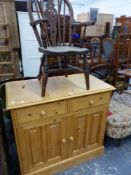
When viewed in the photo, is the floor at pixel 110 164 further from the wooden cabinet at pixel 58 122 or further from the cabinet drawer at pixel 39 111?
the cabinet drawer at pixel 39 111

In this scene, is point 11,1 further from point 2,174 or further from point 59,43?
point 2,174

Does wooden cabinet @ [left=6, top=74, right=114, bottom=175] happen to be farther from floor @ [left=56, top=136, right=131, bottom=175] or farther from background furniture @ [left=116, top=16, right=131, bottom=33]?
background furniture @ [left=116, top=16, right=131, bottom=33]

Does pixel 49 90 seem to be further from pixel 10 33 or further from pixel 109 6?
pixel 109 6

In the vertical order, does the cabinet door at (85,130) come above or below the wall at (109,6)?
below

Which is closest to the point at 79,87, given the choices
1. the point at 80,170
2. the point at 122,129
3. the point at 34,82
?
the point at 34,82

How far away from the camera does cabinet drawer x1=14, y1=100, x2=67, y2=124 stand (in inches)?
40.9

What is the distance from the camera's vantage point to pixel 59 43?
148 centimetres

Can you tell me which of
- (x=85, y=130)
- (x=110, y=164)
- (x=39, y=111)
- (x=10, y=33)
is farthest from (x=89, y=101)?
(x=10, y=33)

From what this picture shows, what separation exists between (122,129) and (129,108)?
0.29 m

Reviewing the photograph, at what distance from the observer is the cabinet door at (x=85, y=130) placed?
128cm

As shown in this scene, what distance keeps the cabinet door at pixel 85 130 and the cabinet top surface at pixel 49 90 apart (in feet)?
0.66

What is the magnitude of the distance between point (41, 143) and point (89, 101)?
52cm

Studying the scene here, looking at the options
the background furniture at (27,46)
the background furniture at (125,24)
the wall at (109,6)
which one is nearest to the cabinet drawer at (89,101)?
the background furniture at (27,46)

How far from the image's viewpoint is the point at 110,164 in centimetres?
147
